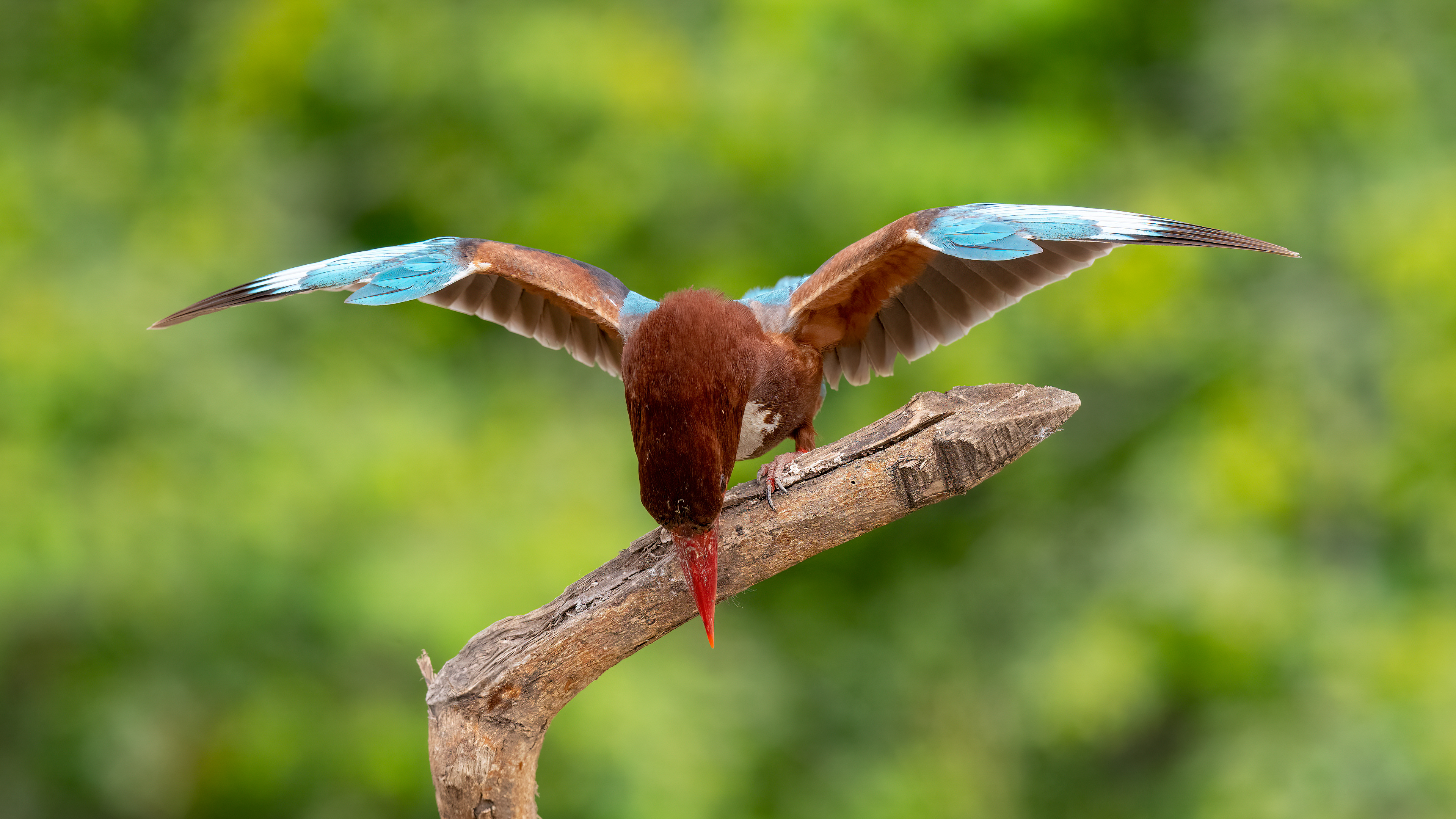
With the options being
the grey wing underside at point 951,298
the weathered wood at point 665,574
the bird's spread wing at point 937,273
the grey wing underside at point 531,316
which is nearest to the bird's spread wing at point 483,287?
the grey wing underside at point 531,316

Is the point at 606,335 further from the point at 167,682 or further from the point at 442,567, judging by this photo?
the point at 167,682

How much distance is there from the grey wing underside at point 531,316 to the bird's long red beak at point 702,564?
3.68 ft

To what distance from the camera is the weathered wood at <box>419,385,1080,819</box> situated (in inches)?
110

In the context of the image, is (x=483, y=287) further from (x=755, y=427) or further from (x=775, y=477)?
(x=775, y=477)

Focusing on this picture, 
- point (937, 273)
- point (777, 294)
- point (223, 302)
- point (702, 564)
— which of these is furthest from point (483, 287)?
point (702, 564)

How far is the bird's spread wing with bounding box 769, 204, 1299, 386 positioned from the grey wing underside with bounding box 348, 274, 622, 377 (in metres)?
0.55

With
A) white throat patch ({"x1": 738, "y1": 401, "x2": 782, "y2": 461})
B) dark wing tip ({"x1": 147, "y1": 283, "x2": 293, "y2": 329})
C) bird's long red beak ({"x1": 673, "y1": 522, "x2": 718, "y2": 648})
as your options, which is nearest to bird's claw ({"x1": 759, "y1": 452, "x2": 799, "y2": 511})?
bird's long red beak ({"x1": 673, "y1": 522, "x2": 718, "y2": 648})

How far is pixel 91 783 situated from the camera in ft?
17.5

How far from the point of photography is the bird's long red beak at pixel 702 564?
279cm

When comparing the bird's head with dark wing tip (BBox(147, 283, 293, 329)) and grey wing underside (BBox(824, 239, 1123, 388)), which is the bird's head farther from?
dark wing tip (BBox(147, 283, 293, 329))

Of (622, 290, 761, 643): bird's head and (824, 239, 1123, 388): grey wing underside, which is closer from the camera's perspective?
(622, 290, 761, 643): bird's head

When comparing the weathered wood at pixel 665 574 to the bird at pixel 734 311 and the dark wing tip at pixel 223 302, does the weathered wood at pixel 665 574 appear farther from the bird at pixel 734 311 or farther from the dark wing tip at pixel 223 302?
the dark wing tip at pixel 223 302

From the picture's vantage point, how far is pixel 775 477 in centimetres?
291

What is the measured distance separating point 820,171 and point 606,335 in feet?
7.61
